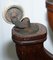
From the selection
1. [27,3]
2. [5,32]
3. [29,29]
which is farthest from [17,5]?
[29,29]

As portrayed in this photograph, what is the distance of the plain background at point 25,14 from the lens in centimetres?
71

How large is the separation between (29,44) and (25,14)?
1.06 feet

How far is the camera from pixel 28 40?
0.42 meters

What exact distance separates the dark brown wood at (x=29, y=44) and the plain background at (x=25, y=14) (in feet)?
0.90

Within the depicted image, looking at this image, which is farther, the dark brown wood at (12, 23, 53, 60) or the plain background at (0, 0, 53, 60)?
the plain background at (0, 0, 53, 60)

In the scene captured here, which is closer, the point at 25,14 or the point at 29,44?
the point at 29,44

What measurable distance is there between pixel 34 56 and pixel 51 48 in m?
0.34

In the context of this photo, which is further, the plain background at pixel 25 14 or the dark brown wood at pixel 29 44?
the plain background at pixel 25 14

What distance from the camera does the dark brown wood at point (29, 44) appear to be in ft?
1.39

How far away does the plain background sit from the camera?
71 cm

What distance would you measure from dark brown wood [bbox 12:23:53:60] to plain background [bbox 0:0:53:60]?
0.28 m

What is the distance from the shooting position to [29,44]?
1.40ft

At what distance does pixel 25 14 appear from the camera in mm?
725

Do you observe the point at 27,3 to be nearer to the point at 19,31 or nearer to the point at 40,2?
the point at 40,2
